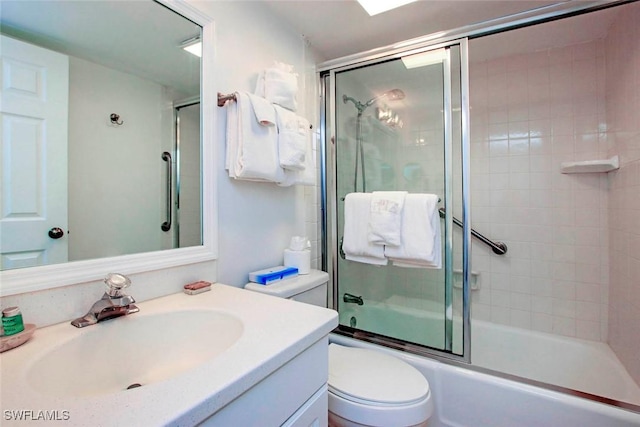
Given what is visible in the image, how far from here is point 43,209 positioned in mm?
797

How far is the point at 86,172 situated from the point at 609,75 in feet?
8.65

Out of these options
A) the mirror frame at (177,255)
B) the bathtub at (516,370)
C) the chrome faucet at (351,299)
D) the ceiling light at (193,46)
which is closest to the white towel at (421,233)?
the bathtub at (516,370)

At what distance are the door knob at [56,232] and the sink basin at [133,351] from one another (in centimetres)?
29

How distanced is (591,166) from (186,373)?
7.20 ft

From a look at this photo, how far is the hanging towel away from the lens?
1169 mm

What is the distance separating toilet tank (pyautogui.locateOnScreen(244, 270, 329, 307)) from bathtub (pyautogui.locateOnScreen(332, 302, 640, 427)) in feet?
1.15

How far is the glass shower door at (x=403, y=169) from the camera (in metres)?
1.44

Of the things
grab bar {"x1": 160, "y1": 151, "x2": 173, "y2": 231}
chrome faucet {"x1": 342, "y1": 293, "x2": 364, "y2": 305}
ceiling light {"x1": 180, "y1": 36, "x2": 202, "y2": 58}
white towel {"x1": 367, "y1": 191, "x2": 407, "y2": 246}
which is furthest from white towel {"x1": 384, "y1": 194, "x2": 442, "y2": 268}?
ceiling light {"x1": 180, "y1": 36, "x2": 202, "y2": 58}

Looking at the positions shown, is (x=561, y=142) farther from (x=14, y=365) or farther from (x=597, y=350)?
(x=14, y=365)

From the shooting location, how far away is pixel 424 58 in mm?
1508

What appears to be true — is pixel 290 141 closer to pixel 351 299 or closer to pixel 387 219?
pixel 387 219

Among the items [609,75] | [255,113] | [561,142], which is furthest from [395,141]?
[609,75]

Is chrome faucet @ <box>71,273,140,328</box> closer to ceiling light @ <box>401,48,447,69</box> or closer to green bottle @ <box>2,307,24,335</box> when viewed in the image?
green bottle @ <box>2,307,24,335</box>

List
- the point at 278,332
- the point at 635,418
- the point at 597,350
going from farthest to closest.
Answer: the point at 597,350 < the point at 635,418 < the point at 278,332
